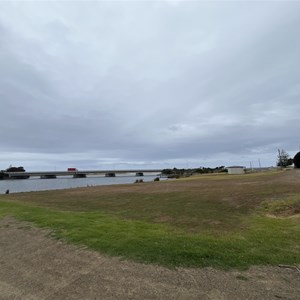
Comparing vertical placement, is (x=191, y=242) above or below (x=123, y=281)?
above

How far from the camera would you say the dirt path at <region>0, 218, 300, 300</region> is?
444 cm

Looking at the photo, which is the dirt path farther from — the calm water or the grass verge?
the calm water

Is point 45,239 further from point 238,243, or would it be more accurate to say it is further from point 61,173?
point 61,173

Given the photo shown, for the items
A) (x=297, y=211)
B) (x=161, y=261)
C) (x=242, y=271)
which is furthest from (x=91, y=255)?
(x=297, y=211)

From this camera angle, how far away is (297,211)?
38.0ft

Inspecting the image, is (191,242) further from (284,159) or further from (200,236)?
(284,159)

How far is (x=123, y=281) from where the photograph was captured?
5.00 metres

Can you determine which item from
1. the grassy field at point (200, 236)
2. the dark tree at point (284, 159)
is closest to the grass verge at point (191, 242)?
the grassy field at point (200, 236)

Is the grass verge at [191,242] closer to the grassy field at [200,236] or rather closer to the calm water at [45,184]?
the grassy field at [200,236]

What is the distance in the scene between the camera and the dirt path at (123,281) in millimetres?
4438

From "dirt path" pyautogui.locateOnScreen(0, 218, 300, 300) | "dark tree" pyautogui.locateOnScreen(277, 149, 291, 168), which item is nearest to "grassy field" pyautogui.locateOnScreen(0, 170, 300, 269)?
"dirt path" pyautogui.locateOnScreen(0, 218, 300, 300)

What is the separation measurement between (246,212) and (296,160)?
323 ft

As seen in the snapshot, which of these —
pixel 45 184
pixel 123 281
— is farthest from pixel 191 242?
pixel 45 184

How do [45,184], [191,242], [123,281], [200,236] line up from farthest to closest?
[45,184], [200,236], [191,242], [123,281]
